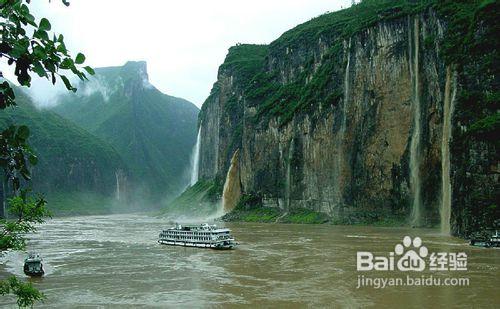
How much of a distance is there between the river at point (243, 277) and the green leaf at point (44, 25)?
1845 centimetres

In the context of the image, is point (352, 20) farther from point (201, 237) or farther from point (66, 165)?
point (66, 165)

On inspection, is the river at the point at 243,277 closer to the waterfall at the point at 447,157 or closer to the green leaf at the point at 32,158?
the waterfall at the point at 447,157

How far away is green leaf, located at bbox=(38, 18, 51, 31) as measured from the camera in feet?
12.0

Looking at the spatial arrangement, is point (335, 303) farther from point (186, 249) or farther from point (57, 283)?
point (186, 249)

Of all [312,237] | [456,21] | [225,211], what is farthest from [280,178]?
[456,21]

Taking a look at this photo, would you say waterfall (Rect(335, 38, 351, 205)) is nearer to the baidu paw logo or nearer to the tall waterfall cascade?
the tall waterfall cascade

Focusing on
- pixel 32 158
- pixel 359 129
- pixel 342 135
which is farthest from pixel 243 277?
pixel 342 135

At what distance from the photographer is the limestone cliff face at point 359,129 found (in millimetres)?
62000

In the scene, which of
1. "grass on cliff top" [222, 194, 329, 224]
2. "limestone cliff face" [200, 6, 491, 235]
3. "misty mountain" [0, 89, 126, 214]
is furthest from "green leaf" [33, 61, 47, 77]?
"misty mountain" [0, 89, 126, 214]

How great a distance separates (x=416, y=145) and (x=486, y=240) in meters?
26.2

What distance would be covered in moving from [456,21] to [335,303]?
148 ft

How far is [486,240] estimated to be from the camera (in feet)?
127

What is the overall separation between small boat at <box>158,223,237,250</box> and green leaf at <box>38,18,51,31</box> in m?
41.1

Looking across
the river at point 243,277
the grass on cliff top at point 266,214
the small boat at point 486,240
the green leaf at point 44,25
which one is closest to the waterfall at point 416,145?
the grass on cliff top at point 266,214
